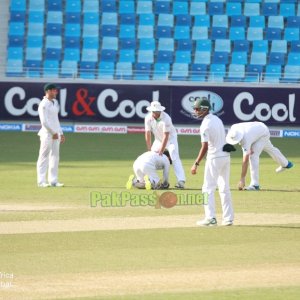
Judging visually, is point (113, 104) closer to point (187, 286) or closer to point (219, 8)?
point (219, 8)

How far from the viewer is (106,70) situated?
35.1 meters

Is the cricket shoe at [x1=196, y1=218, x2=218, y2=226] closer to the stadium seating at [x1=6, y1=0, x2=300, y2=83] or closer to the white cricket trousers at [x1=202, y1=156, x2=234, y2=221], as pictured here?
the white cricket trousers at [x1=202, y1=156, x2=234, y2=221]

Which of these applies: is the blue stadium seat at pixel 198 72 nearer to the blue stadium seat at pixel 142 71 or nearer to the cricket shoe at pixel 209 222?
the blue stadium seat at pixel 142 71

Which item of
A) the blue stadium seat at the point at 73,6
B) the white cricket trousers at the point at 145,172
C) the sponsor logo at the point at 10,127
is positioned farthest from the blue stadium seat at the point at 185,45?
the white cricket trousers at the point at 145,172

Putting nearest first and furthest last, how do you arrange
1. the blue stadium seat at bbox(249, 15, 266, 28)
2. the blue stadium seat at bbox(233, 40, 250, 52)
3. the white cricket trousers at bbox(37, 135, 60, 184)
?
the white cricket trousers at bbox(37, 135, 60, 184)
the blue stadium seat at bbox(233, 40, 250, 52)
the blue stadium seat at bbox(249, 15, 266, 28)

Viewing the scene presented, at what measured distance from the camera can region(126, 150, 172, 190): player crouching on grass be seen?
799 inches

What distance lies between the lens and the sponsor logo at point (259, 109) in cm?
3353

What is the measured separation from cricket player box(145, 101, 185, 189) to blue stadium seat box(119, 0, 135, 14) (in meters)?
18.3

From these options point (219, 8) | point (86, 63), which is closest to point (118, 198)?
point (86, 63)

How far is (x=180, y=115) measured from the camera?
111 ft

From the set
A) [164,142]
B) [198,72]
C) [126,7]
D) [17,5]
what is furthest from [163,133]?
[17,5]

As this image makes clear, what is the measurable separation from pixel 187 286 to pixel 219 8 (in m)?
29.1
